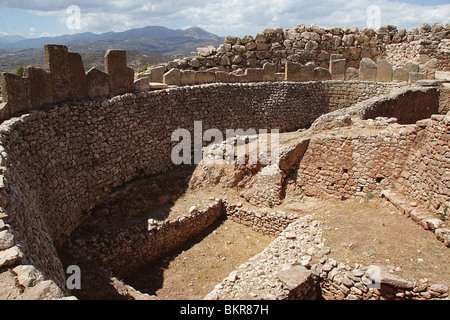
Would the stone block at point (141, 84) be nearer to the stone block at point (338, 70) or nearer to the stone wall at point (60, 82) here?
the stone wall at point (60, 82)

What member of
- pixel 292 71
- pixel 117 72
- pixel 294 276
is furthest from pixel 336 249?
pixel 292 71

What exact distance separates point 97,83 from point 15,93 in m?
2.30

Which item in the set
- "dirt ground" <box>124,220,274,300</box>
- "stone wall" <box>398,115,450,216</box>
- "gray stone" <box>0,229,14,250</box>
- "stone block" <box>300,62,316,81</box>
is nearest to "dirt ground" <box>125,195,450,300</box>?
"dirt ground" <box>124,220,274,300</box>

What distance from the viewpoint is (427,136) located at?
7.89 m

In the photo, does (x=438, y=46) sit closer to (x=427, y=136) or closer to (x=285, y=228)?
(x=427, y=136)

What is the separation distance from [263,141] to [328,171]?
2.23m

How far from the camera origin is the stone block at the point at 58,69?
24.4 ft

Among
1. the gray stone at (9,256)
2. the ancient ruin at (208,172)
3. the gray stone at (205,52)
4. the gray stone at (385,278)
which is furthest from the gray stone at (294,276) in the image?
the gray stone at (205,52)

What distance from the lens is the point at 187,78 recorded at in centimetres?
1135

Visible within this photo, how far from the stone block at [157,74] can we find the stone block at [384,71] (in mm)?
8103

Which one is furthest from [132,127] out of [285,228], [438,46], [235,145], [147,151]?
[438,46]

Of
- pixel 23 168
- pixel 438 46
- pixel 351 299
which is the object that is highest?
pixel 438 46

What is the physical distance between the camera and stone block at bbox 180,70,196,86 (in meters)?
11.2

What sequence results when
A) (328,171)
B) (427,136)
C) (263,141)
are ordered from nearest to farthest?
1. (427,136)
2. (328,171)
3. (263,141)
